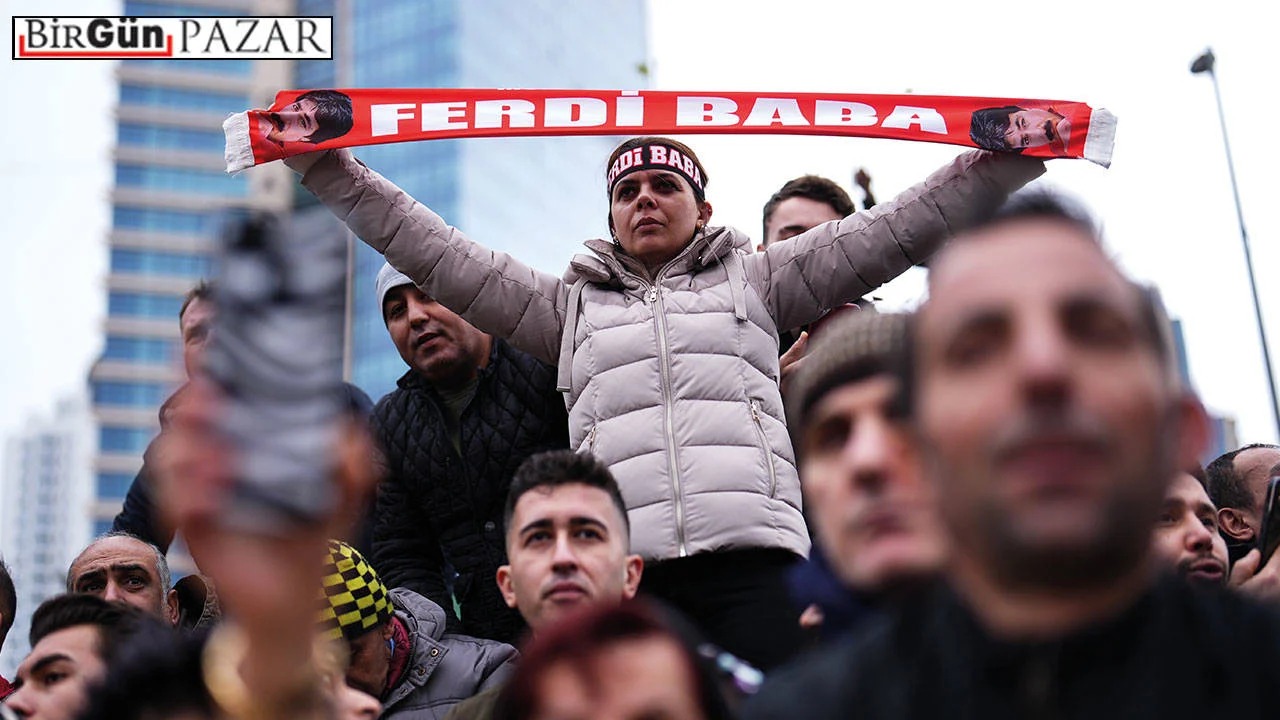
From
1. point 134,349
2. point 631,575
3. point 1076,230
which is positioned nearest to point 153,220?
point 134,349

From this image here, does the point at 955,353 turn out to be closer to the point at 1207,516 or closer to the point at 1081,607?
the point at 1081,607

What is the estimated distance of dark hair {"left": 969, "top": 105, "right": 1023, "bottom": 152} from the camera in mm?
5250

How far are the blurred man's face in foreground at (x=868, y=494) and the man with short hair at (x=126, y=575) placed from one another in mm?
3577

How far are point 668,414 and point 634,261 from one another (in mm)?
651

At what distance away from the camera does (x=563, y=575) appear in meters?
3.79

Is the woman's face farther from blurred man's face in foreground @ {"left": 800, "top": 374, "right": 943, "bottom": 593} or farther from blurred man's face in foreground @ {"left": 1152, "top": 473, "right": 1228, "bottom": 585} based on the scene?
blurred man's face in foreground @ {"left": 800, "top": 374, "right": 943, "bottom": 593}

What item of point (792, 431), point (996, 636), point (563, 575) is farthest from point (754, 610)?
point (996, 636)

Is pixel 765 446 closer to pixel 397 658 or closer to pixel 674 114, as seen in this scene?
pixel 397 658

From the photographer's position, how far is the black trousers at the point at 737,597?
4074 millimetres

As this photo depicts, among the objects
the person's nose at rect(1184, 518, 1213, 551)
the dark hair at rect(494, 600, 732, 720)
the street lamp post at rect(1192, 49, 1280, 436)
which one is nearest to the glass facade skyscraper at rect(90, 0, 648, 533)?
the street lamp post at rect(1192, 49, 1280, 436)

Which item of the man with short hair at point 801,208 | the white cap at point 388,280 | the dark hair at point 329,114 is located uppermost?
the dark hair at point 329,114

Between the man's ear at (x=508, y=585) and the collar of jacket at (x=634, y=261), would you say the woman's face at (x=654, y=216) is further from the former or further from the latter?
the man's ear at (x=508, y=585)

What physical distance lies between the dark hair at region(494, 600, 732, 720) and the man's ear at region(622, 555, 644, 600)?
1.40m

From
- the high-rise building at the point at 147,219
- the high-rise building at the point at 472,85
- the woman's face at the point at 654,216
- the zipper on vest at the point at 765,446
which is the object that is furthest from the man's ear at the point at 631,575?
the high-rise building at the point at 147,219
